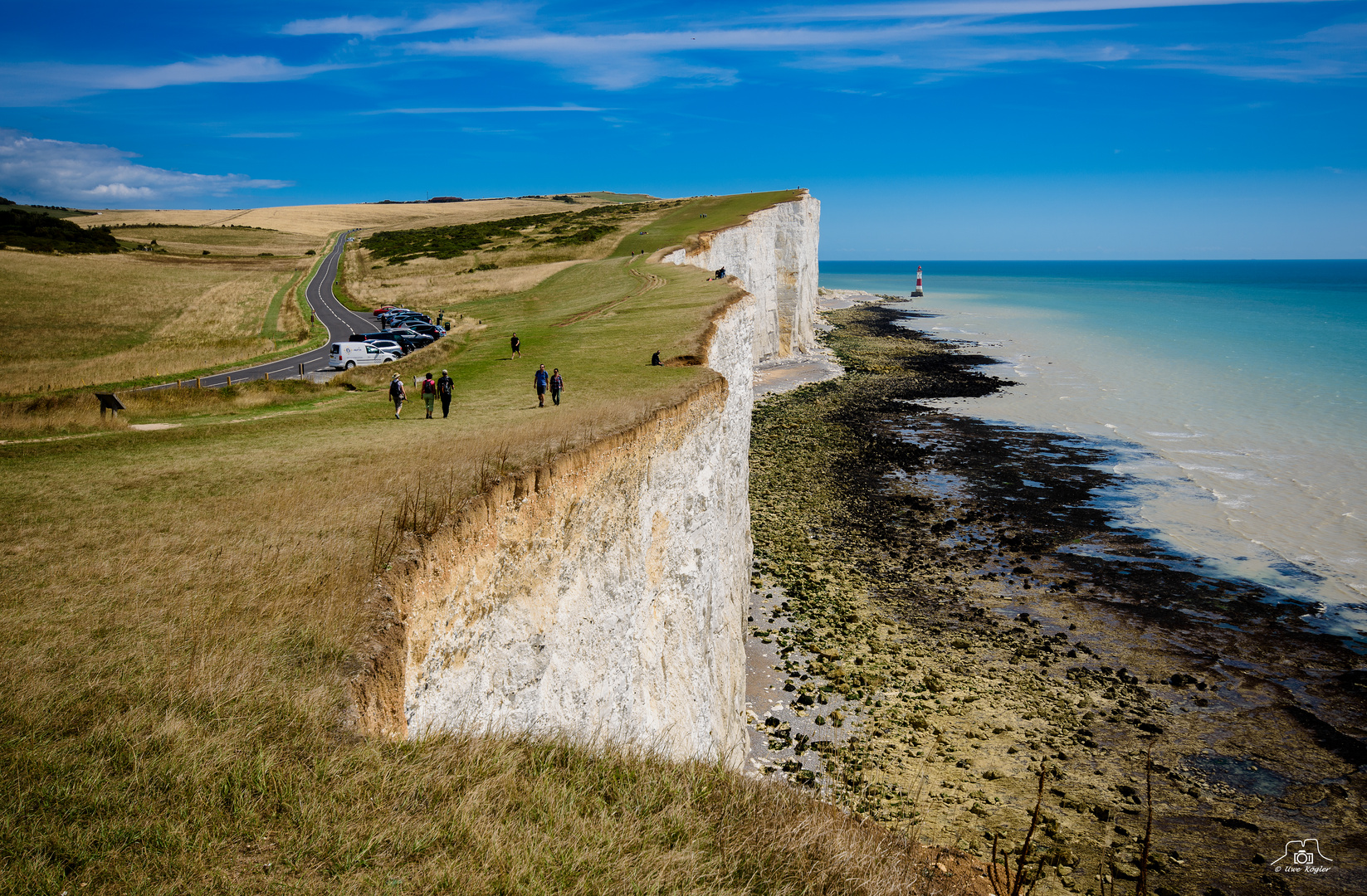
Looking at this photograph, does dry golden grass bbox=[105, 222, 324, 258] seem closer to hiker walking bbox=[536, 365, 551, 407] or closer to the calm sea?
the calm sea

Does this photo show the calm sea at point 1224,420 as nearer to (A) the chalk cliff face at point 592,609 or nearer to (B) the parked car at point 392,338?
(A) the chalk cliff face at point 592,609

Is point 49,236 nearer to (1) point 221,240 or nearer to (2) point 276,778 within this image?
(1) point 221,240

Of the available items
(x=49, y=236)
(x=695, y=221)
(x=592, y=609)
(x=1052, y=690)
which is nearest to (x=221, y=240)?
(x=49, y=236)

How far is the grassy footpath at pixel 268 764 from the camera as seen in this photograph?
5.21 metres

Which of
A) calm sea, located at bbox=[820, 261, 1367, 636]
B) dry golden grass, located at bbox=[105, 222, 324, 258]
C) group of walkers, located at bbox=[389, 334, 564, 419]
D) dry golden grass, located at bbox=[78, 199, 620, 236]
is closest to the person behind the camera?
group of walkers, located at bbox=[389, 334, 564, 419]

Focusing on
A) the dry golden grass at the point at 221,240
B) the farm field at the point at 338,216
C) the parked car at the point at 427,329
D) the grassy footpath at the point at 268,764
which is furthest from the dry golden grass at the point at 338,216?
the grassy footpath at the point at 268,764

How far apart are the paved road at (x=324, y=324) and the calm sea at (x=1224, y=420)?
37.9 metres

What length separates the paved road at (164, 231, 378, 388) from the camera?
34000 millimetres

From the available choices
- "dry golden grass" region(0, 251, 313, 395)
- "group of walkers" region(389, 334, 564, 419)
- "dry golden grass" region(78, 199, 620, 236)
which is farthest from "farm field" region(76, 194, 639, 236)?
"group of walkers" region(389, 334, 564, 419)

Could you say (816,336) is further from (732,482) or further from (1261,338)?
(732,482)

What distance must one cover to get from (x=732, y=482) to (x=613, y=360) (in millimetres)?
7825

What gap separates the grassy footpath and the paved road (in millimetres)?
22229

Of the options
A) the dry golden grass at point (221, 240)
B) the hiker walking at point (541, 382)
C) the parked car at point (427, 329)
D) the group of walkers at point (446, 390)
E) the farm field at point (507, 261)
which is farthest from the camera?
the dry golden grass at point (221, 240)

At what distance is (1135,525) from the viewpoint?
30.1 m
